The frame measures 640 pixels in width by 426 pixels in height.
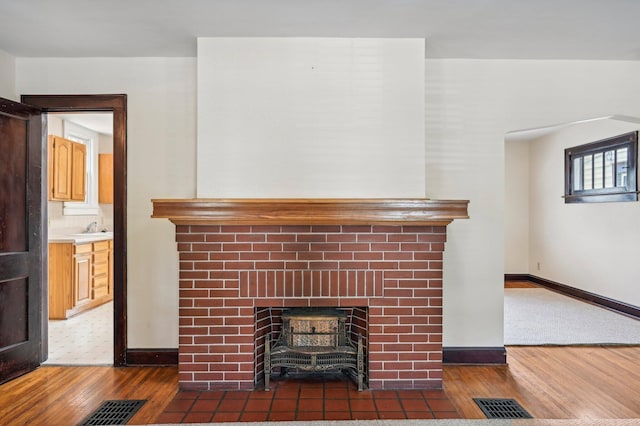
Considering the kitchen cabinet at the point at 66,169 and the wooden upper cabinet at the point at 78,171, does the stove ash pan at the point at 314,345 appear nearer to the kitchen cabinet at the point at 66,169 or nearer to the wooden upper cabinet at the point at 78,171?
the kitchen cabinet at the point at 66,169

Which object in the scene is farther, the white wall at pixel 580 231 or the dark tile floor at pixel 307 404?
the white wall at pixel 580 231

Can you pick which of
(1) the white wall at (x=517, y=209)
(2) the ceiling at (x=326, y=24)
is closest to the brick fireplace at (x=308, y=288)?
(2) the ceiling at (x=326, y=24)

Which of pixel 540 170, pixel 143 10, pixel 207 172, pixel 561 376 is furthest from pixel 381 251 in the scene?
pixel 540 170

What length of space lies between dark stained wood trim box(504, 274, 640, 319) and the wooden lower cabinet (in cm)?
613

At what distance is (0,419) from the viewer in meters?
2.26

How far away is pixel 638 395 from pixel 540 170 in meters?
4.48

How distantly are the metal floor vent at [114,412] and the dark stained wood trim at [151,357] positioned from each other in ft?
1.86

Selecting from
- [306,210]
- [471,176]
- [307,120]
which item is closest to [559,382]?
[471,176]

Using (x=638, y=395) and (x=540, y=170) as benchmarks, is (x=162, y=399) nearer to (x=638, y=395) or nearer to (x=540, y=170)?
(x=638, y=395)

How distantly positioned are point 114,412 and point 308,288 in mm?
1349

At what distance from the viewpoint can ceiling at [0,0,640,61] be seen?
2.27m

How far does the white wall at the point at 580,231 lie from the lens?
15.0 ft

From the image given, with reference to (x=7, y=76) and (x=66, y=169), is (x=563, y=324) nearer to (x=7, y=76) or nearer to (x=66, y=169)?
(x=7, y=76)

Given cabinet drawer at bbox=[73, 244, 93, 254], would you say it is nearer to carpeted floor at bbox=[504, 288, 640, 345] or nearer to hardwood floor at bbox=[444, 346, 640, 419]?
hardwood floor at bbox=[444, 346, 640, 419]
